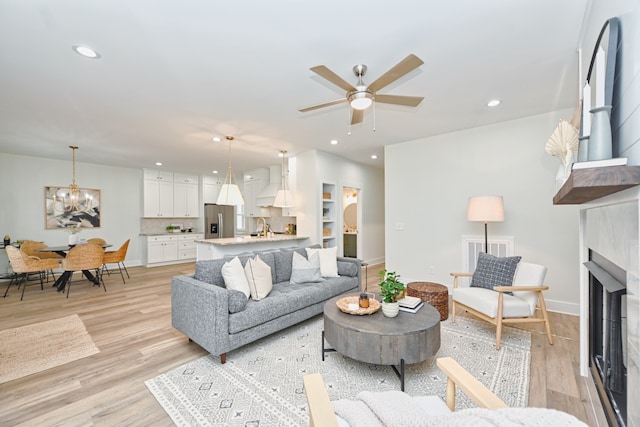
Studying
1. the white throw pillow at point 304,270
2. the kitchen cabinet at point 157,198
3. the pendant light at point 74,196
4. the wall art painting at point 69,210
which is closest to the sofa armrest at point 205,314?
the white throw pillow at point 304,270

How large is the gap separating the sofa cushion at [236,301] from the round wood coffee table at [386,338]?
795 mm

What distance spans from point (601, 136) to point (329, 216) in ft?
16.8

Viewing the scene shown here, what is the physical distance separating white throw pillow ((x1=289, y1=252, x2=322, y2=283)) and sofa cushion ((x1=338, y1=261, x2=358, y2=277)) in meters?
0.39

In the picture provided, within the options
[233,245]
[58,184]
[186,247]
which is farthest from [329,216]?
[58,184]

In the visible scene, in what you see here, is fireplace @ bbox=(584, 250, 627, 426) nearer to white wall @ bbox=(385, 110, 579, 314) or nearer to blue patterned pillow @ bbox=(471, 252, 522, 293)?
blue patterned pillow @ bbox=(471, 252, 522, 293)

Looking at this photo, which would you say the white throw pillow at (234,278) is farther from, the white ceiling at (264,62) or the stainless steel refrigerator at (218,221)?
the stainless steel refrigerator at (218,221)

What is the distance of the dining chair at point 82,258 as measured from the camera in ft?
14.9

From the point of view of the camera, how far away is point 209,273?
2.85m

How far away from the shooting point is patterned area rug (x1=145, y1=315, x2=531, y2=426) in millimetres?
1799

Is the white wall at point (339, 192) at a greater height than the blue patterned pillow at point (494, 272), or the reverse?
the white wall at point (339, 192)

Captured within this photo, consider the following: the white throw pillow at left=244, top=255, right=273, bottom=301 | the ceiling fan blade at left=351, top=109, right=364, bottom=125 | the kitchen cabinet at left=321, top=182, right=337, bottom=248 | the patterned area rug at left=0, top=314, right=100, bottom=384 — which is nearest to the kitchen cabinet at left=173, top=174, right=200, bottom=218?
the kitchen cabinet at left=321, top=182, right=337, bottom=248

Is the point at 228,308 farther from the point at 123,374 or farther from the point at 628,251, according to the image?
the point at 628,251

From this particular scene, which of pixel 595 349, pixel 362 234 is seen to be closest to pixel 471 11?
pixel 595 349

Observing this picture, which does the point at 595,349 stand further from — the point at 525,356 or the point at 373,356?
the point at 373,356
